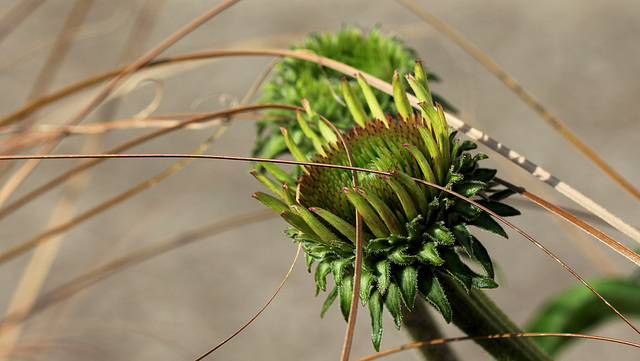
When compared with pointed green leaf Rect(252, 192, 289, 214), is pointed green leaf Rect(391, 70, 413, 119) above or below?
above

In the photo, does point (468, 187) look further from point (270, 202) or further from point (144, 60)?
point (144, 60)

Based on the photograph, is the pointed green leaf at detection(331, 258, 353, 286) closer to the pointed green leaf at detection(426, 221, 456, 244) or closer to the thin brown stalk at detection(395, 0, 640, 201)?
the pointed green leaf at detection(426, 221, 456, 244)

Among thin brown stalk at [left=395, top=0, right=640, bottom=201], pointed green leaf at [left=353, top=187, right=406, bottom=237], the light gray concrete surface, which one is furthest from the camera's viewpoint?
the light gray concrete surface

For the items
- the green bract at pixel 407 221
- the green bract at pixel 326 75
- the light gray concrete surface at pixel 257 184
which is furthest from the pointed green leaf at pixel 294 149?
the light gray concrete surface at pixel 257 184

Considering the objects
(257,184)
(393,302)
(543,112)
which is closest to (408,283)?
(393,302)

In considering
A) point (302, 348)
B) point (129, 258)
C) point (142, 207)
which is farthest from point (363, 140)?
point (142, 207)

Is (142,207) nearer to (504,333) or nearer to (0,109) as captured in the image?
(0,109)

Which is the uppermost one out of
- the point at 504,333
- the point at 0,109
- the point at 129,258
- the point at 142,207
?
the point at 0,109

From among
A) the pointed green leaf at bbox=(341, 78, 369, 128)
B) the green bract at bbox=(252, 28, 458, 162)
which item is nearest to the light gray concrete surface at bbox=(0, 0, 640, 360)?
the green bract at bbox=(252, 28, 458, 162)
